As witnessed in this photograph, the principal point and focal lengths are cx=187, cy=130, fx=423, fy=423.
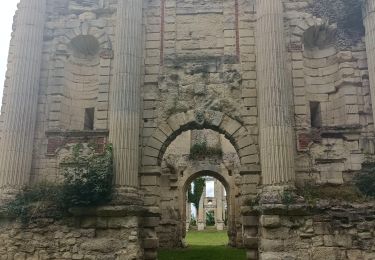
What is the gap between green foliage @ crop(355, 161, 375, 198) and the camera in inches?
397

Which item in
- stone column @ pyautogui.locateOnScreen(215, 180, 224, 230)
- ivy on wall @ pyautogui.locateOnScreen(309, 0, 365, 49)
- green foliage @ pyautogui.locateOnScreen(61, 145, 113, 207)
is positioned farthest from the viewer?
stone column @ pyautogui.locateOnScreen(215, 180, 224, 230)

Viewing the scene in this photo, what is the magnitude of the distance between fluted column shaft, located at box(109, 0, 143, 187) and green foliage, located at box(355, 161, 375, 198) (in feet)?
18.0

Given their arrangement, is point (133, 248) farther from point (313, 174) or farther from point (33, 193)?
point (313, 174)

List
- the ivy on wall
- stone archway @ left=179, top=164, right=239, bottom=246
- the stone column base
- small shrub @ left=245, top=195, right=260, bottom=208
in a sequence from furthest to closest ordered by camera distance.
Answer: the stone column base → stone archway @ left=179, top=164, right=239, bottom=246 → the ivy on wall → small shrub @ left=245, top=195, right=260, bottom=208

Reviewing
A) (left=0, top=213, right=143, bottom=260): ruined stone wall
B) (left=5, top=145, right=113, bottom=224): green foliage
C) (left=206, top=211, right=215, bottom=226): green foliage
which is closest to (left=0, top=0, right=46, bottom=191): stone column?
(left=5, top=145, right=113, bottom=224): green foliage

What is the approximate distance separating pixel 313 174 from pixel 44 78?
7.65m

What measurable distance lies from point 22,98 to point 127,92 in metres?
2.77

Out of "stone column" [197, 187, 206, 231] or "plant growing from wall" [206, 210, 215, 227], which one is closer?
"stone column" [197, 187, 206, 231]

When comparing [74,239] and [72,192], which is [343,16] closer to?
[72,192]

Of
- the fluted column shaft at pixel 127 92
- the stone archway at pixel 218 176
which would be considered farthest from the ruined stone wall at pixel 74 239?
the stone archway at pixel 218 176

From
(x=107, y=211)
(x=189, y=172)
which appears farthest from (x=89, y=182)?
(x=189, y=172)

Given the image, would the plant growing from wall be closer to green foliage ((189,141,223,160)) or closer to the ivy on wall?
green foliage ((189,141,223,160))

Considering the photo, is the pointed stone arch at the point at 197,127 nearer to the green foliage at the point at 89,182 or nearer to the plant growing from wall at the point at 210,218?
the green foliage at the point at 89,182

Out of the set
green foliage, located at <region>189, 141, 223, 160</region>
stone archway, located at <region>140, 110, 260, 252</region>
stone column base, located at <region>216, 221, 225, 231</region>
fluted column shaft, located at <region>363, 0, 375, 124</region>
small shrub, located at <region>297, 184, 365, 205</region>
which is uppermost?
fluted column shaft, located at <region>363, 0, 375, 124</region>
